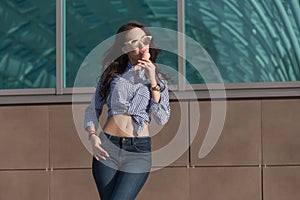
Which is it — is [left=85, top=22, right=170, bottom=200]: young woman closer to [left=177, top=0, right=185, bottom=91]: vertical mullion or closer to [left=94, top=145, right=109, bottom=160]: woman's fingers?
[left=94, top=145, right=109, bottom=160]: woman's fingers

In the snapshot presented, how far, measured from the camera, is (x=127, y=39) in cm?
555

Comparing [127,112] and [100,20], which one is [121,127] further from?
[100,20]

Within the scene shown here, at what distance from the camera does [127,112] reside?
552cm

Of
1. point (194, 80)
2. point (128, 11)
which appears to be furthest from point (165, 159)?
point (128, 11)

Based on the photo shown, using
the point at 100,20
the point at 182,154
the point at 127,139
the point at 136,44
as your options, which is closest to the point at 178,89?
the point at 182,154

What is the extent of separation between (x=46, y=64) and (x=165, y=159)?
4.97 feet

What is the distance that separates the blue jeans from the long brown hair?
32 centimetres

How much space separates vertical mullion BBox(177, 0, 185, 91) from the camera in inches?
340

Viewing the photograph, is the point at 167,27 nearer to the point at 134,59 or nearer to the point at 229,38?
the point at 229,38

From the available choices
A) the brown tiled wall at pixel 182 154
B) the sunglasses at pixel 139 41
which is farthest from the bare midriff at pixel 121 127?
the brown tiled wall at pixel 182 154

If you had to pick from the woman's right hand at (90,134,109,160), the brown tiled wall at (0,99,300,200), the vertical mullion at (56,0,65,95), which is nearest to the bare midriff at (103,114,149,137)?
the woman's right hand at (90,134,109,160)

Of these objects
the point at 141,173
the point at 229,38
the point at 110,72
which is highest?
the point at 229,38

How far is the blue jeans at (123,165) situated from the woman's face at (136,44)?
51 cm

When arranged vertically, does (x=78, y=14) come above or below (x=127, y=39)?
above
